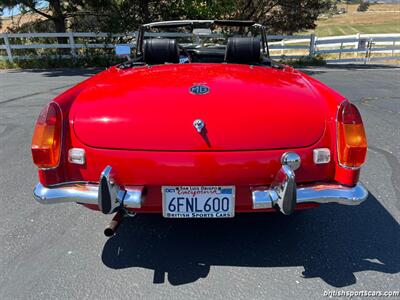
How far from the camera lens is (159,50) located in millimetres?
3354

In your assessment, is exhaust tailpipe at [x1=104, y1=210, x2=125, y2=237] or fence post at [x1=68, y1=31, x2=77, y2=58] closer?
exhaust tailpipe at [x1=104, y1=210, x2=125, y2=237]

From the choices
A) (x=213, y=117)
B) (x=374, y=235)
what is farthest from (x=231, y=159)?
(x=374, y=235)

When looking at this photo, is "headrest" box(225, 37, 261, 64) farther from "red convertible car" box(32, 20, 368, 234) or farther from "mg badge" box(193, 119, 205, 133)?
"mg badge" box(193, 119, 205, 133)

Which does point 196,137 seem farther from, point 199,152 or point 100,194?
point 100,194

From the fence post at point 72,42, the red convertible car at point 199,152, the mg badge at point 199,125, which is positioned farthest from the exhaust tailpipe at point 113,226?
the fence post at point 72,42

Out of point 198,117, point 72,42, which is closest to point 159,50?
point 198,117

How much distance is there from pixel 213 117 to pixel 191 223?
1.07 metres

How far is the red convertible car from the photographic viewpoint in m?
2.14

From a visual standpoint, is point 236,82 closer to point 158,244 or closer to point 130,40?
point 158,244

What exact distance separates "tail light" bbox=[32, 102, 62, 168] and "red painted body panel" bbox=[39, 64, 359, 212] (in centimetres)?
4

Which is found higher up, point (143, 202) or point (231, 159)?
point (231, 159)

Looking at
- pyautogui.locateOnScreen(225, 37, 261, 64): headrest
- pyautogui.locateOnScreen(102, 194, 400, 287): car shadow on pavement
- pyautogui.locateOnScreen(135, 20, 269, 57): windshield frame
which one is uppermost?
pyautogui.locateOnScreen(135, 20, 269, 57): windshield frame

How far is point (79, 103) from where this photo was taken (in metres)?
2.37
